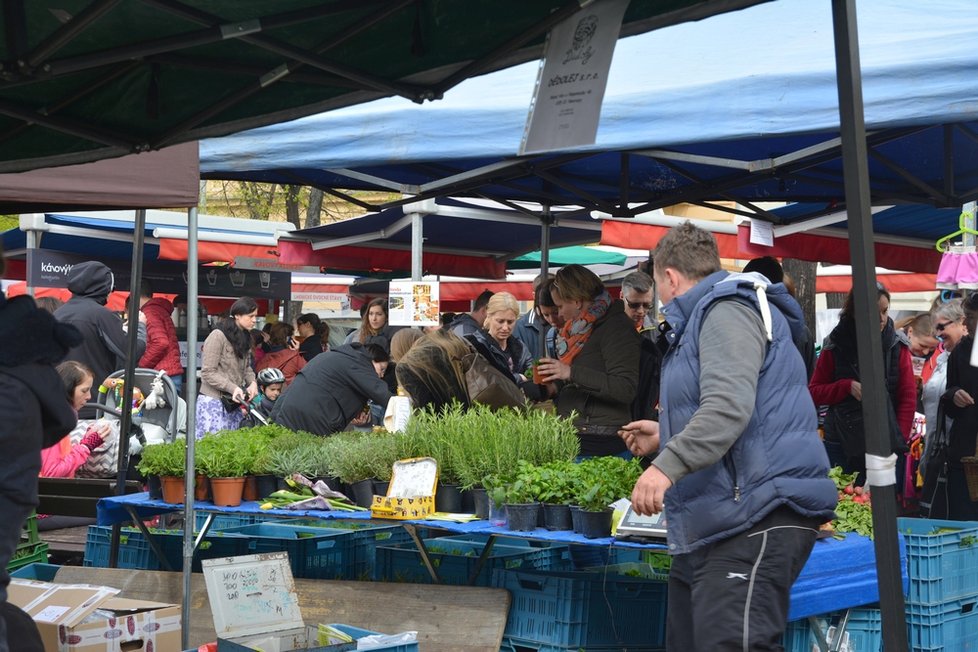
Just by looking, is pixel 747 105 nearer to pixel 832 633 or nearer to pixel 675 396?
pixel 675 396

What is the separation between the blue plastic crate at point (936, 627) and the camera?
414cm

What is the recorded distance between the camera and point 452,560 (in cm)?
525

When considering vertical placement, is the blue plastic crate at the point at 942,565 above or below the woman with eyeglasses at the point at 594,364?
below

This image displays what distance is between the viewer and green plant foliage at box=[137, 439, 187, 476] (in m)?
5.31

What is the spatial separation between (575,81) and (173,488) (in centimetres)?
332

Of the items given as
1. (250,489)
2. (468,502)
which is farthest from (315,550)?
(468,502)

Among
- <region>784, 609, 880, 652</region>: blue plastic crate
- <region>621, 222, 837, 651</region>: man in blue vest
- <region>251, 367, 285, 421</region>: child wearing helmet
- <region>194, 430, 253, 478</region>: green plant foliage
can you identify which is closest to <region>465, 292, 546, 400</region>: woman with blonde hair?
<region>194, 430, 253, 478</region>: green plant foliage

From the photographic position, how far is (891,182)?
6426 millimetres

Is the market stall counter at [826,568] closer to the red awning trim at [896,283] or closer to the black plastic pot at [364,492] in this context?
the black plastic pot at [364,492]

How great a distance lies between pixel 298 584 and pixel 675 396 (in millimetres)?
2479

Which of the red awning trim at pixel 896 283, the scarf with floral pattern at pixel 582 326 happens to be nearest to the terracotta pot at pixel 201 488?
the scarf with floral pattern at pixel 582 326

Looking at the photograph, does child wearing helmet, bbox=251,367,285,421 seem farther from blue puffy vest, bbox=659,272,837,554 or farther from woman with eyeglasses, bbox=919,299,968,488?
blue puffy vest, bbox=659,272,837,554

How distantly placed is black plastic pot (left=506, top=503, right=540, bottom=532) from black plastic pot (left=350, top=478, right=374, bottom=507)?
85cm

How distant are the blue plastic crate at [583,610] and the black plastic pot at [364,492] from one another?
632 millimetres
